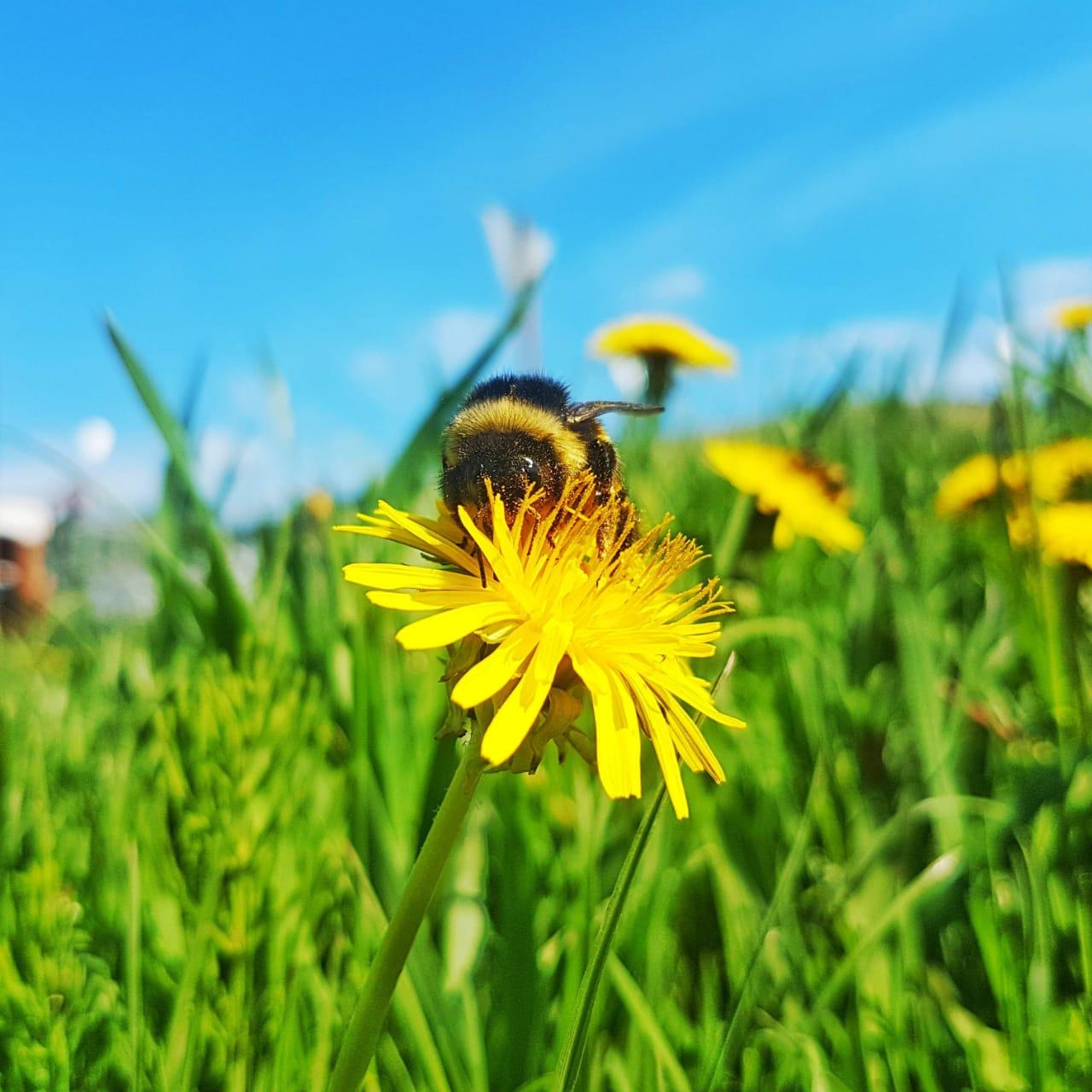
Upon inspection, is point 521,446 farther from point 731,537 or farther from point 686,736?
point 731,537

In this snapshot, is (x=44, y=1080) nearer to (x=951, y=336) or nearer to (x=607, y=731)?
(x=607, y=731)

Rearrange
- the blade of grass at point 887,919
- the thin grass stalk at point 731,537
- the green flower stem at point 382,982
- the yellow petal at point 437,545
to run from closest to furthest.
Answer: the green flower stem at point 382,982 < the yellow petal at point 437,545 < the blade of grass at point 887,919 < the thin grass stalk at point 731,537

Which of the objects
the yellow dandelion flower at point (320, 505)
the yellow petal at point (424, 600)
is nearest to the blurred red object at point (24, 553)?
the yellow dandelion flower at point (320, 505)

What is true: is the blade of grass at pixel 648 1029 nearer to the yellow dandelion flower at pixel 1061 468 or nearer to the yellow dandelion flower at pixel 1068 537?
the yellow dandelion flower at pixel 1068 537

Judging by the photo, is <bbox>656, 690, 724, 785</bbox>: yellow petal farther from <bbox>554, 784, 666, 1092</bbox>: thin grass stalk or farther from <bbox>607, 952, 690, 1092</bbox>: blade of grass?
<bbox>607, 952, 690, 1092</bbox>: blade of grass

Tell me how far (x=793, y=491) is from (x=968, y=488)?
508 millimetres

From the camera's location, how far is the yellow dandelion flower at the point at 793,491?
7.31 feet

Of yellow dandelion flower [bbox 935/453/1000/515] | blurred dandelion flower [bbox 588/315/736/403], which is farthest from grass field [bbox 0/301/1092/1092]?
blurred dandelion flower [bbox 588/315/736/403]

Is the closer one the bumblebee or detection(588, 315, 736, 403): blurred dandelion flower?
the bumblebee

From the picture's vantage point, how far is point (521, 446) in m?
0.94

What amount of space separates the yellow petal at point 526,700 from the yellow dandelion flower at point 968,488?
6.26ft

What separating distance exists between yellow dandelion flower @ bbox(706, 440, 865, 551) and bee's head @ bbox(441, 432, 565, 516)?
1196 millimetres

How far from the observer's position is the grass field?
2.73 ft

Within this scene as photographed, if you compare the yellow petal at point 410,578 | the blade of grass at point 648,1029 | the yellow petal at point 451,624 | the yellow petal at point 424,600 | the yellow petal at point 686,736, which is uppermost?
the yellow petal at point 410,578
